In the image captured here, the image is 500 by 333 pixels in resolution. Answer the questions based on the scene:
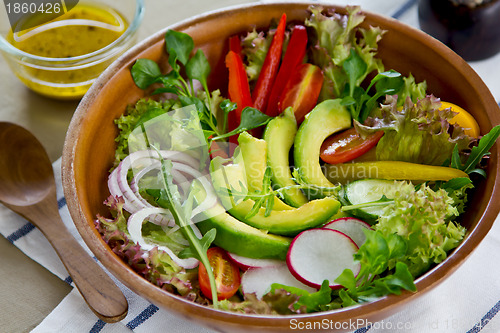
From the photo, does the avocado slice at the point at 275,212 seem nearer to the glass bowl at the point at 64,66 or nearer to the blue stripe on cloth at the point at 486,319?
the blue stripe on cloth at the point at 486,319

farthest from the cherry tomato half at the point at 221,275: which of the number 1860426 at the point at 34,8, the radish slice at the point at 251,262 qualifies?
the number 1860426 at the point at 34,8

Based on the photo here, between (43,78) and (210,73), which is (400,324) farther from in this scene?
(43,78)

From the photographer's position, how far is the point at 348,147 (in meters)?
1.51

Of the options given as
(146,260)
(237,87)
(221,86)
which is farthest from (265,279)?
(221,86)

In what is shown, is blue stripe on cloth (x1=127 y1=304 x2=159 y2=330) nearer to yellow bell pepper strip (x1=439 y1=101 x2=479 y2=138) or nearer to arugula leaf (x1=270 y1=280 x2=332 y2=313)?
arugula leaf (x1=270 y1=280 x2=332 y2=313)

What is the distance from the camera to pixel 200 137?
58.9 inches

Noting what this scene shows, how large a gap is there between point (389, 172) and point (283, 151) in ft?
0.96

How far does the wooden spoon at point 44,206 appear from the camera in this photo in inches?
53.0

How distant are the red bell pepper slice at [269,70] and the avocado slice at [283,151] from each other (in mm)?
117

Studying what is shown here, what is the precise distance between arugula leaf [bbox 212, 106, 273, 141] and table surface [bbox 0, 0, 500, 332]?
2.04 ft

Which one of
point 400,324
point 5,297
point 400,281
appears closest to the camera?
A: point 400,281

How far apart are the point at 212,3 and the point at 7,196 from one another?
3.67ft

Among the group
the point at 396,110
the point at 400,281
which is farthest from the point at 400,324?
the point at 396,110

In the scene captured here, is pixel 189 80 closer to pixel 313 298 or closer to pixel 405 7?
pixel 313 298
